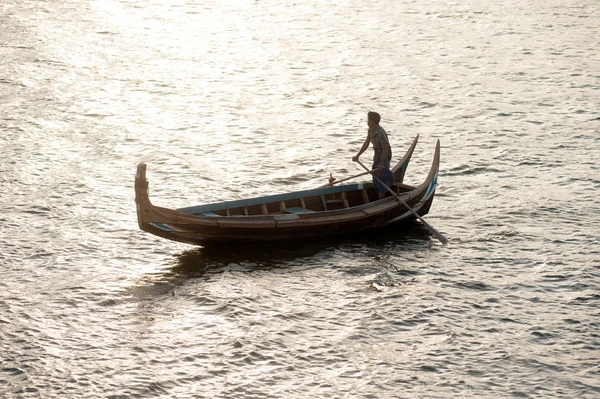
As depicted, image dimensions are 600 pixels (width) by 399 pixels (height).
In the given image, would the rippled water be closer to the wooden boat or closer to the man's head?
the wooden boat

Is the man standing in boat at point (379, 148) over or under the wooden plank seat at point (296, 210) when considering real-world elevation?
over

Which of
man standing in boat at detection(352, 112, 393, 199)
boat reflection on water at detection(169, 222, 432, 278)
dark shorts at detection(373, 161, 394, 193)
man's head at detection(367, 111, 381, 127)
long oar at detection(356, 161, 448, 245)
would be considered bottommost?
boat reflection on water at detection(169, 222, 432, 278)

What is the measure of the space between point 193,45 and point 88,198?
17.6 m

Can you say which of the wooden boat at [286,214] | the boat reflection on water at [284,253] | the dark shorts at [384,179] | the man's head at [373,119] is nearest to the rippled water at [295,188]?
the boat reflection on water at [284,253]

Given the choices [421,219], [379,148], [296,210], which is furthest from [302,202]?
[421,219]

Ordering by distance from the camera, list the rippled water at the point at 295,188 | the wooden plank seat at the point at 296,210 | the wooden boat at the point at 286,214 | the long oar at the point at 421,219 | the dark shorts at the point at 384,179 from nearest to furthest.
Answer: the rippled water at the point at 295,188, the wooden boat at the point at 286,214, the wooden plank seat at the point at 296,210, the long oar at the point at 421,219, the dark shorts at the point at 384,179

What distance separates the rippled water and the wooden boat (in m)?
0.50

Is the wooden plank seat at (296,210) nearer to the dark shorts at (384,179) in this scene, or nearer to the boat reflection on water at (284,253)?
the boat reflection on water at (284,253)

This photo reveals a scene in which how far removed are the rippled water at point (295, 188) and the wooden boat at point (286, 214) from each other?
0.50m

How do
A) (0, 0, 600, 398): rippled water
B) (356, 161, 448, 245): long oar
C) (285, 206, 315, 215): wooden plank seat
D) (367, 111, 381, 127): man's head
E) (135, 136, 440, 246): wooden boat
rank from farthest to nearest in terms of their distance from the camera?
(367, 111, 381, 127): man's head, (356, 161, 448, 245): long oar, (285, 206, 315, 215): wooden plank seat, (135, 136, 440, 246): wooden boat, (0, 0, 600, 398): rippled water

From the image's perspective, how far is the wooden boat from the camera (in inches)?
695

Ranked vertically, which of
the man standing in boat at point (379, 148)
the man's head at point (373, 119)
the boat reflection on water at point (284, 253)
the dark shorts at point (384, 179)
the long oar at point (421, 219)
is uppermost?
the man's head at point (373, 119)

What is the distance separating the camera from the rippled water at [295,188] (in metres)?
15.2

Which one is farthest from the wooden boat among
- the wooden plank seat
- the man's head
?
the man's head
